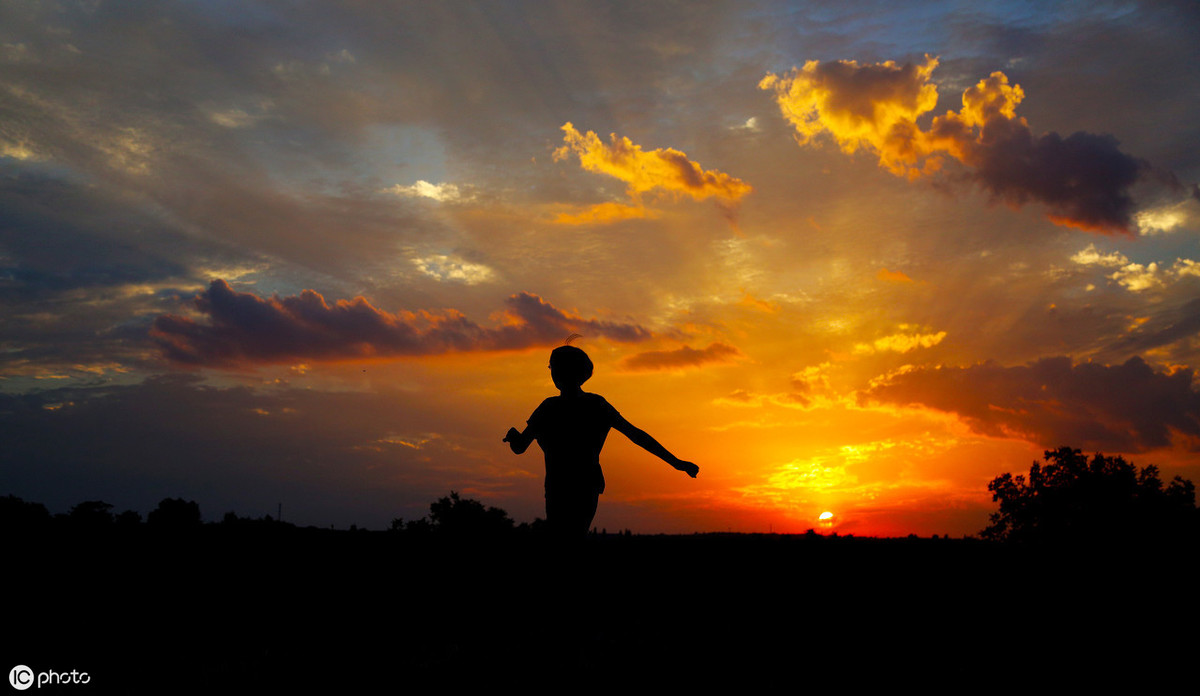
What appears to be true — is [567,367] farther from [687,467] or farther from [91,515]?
[91,515]

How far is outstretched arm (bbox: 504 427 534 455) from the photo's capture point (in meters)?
8.95

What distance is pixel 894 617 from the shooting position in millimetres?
9219

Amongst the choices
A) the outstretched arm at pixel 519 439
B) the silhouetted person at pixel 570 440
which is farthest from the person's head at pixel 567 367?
the outstretched arm at pixel 519 439

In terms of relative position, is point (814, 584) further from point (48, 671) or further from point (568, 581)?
point (48, 671)

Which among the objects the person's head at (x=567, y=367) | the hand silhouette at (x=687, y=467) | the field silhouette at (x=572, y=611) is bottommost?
the field silhouette at (x=572, y=611)

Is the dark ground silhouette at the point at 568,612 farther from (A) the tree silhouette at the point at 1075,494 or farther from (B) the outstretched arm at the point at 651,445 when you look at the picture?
(A) the tree silhouette at the point at 1075,494

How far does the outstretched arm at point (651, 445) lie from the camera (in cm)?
919

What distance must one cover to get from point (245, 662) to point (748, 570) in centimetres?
797

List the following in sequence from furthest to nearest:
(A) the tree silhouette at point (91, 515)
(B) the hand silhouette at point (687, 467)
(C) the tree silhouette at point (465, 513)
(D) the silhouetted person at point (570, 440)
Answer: (C) the tree silhouette at point (465, 513)
(A) the tree silhouette at point (91, 515)
(B) the hand silhouette at point (687, 467)
(D) the silhouetted person at point (570, 440)

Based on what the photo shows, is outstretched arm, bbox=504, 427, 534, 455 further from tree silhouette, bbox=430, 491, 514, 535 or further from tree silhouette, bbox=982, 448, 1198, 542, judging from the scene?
tree silhouette, bbox=982, 448, 1198, 542

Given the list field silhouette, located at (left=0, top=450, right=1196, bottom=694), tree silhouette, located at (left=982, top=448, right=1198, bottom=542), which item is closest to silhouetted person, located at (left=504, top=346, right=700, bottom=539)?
field silhouette, located at (left=0, top=450, right=1196, bottom=694)

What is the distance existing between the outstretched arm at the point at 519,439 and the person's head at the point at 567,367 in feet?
2.19

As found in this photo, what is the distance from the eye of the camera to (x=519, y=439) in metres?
9.01

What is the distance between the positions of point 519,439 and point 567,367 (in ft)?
3.30
